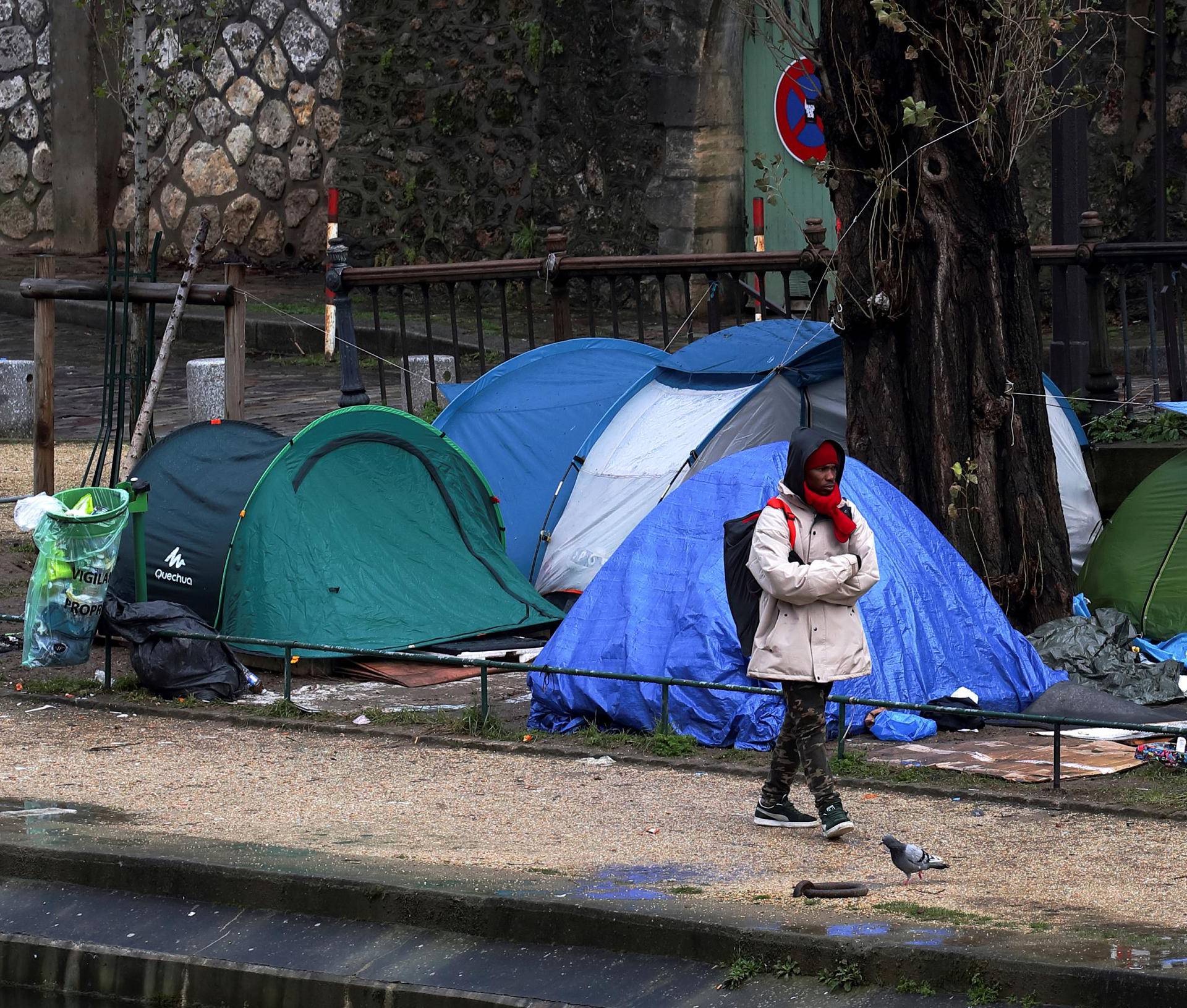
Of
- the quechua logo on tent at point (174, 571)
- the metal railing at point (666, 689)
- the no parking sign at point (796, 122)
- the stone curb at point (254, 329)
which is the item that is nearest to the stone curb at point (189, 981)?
the metal railing at point (666, 689)

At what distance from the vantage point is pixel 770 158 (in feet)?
56.4

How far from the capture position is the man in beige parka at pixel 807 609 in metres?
6.64

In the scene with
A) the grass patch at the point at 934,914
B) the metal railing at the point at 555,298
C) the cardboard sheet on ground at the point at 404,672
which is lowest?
the cardboard sheet on ground at the point at 404,672

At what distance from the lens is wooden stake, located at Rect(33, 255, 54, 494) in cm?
1125

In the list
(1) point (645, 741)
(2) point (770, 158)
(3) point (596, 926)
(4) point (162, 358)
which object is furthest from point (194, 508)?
(2) point (770, 158)

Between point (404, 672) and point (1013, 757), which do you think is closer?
point (1013, 757)

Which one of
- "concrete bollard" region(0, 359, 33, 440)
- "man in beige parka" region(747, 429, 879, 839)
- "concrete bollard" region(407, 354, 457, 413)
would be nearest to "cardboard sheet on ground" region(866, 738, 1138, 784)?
"man in beige parka" region(747, 429, 879, 839)

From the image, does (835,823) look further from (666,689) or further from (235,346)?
(235,346)

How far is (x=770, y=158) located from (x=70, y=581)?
9945mm

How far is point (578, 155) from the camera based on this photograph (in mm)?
17984

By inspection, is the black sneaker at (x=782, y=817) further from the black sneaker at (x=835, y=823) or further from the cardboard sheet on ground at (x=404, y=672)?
the cardboard sheet on ground at (x=404, y=672)

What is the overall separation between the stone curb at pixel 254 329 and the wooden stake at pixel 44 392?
4.78 metres

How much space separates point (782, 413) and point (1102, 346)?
1.94 metres

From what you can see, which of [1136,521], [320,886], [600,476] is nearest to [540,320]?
[600,476]
